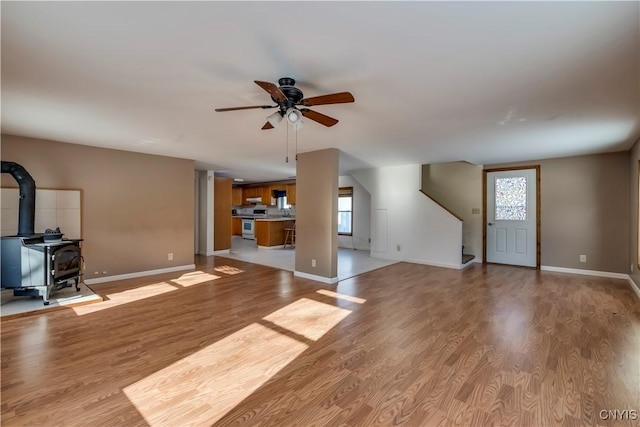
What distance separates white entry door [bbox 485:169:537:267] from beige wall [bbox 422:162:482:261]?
214mm

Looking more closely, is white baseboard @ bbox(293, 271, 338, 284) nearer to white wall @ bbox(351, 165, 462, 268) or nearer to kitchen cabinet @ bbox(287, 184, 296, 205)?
white wall @ bbox(351, 165, 462, 268)

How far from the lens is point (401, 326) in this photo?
3.13m

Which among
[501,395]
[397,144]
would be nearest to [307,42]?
[501,395]

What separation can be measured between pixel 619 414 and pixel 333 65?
2.89 metres

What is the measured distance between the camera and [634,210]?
15.2 ft

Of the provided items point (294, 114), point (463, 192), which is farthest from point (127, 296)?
point (463, 192)

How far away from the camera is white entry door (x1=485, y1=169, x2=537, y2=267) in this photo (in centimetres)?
606

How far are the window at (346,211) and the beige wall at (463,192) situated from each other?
2.44 metres

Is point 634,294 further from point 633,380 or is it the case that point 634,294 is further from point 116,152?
point 116,152

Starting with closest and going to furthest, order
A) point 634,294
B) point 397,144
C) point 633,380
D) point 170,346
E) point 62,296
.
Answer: point 633,380 < point 170,346 < point 62,296 < point 634,294 < point 397,144

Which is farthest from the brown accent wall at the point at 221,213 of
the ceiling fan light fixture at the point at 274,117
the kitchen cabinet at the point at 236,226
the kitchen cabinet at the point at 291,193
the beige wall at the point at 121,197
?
the ceiling fan light fixture at the point at 274,117

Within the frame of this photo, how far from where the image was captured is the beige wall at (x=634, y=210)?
14.5 feet

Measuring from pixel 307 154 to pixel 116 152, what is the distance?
3.27 m

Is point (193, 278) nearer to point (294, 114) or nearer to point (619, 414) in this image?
point (294, 114)
